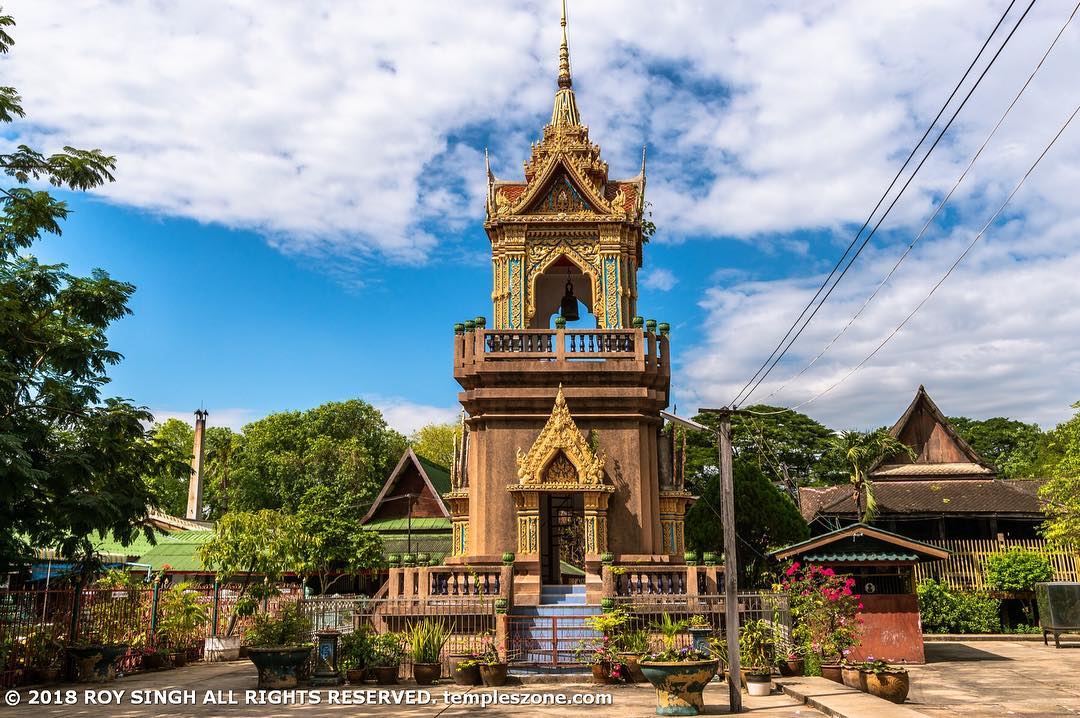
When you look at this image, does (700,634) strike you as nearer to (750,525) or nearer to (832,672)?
(832,672)

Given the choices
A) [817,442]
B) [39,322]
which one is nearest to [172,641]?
[39,322]

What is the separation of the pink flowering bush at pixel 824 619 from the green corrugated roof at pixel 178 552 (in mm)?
26655

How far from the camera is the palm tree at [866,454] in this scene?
29.2m

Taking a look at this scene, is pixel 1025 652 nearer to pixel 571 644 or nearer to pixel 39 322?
pixel 571 644

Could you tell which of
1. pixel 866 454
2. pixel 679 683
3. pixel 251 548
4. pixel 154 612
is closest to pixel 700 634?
pixel 679 683

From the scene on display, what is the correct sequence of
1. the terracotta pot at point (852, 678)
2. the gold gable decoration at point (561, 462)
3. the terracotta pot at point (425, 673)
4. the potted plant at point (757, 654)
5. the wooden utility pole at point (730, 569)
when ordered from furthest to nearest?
the gold gable decoration at point (561, 462) < the terracotta pot at point (425, 673) < the potted plant at point (757, 654) < the terracotta pot at point (852, 678) < the wooden utility pole at point (730, 569)

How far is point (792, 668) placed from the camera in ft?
48.0

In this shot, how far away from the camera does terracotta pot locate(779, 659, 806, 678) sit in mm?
14617

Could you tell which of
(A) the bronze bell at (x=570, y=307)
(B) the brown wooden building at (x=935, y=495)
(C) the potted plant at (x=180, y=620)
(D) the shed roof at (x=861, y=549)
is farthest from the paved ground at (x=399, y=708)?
(B) the brown wooden building at (x=935, y=495)

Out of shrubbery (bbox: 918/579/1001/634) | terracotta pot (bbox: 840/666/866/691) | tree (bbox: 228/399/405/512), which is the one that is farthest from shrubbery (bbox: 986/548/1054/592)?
tree (bbox: 228/399/405/512)

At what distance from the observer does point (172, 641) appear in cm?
1870

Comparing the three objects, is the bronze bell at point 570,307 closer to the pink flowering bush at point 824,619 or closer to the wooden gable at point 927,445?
the pink flowering bush at point 824,619

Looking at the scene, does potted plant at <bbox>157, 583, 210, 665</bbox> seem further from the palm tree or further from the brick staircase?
the palm tree

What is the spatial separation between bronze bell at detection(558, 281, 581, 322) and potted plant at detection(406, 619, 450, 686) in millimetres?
10199
